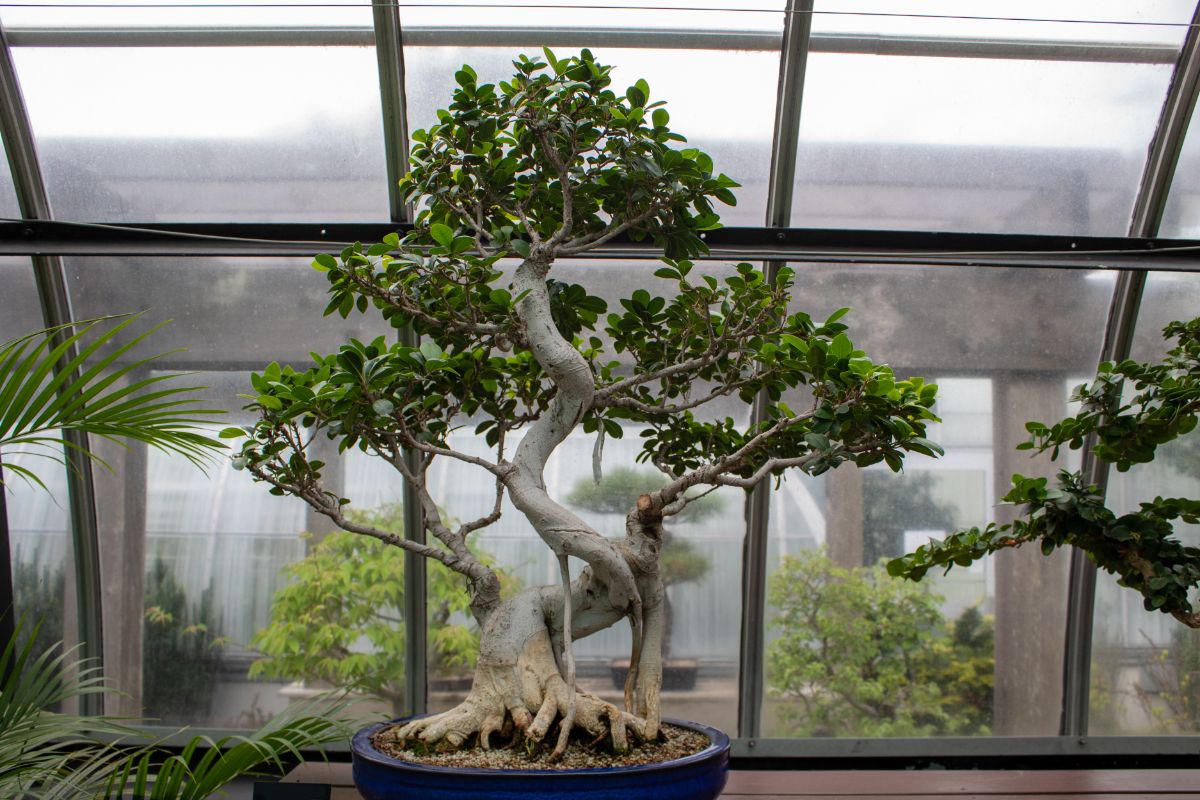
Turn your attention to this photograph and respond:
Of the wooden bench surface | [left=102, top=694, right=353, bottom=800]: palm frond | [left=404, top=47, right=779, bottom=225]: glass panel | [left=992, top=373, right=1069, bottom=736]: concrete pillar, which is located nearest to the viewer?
[left=102, top=694, right=353, bottom=800]: palm frond

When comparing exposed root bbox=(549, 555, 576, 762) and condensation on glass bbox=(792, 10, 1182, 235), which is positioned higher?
condensation on glass bbox=(792, 10, 1182, 235)

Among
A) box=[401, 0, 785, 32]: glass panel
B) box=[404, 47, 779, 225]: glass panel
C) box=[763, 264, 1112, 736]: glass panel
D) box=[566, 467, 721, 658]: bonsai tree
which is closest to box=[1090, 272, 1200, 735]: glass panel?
box=[763, 264, 1112, 736]: glass panel

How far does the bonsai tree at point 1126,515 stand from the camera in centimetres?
230

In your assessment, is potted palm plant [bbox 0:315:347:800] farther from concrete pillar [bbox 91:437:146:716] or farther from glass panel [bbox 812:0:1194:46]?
glass panel [bbox 812:0:1194:46]

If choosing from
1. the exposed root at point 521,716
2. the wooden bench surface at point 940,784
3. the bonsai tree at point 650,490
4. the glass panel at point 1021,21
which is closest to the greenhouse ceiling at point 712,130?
the glass panel at point 1021,21

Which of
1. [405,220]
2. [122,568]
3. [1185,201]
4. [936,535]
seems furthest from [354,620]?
[1185,201]

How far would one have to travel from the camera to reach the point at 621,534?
360 centimetres

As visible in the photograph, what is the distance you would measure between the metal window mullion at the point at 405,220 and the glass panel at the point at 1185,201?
2860mm

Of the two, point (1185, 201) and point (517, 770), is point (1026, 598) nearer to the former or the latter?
point (1185, 201)

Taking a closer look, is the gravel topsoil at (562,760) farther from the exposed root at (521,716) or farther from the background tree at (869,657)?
the background tree at (869,657)

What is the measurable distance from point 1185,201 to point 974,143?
851 millimetres

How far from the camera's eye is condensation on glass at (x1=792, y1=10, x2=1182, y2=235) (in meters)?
3.35

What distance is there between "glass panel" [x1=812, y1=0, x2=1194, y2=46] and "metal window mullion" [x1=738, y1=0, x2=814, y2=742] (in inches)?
7.4

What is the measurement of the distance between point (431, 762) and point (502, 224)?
130cm
